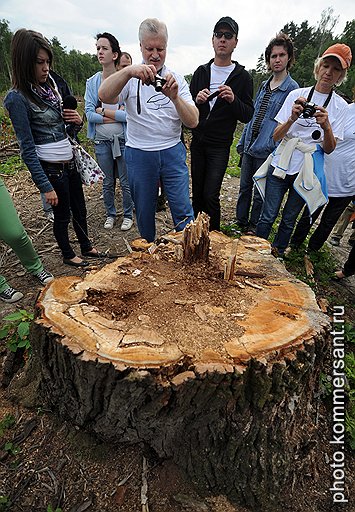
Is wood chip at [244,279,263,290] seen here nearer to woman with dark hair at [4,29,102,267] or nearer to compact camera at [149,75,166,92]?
compact camera at [149,75,166,92]

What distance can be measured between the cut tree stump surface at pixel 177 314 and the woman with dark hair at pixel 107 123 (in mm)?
2497

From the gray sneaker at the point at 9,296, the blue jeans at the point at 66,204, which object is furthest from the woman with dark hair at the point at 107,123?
the gray sneaker at the point at 9,296

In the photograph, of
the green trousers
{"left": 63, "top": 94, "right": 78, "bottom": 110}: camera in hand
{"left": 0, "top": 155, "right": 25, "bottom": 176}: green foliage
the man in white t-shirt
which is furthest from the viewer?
{"left": 0, "top": 155, "right": 25, "bottom": 176}: green foliage

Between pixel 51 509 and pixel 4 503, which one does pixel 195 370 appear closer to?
pixel 51 509

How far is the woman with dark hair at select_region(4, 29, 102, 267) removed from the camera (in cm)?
245

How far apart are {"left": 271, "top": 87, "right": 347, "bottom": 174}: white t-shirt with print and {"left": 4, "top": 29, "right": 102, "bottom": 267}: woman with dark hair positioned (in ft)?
6.68

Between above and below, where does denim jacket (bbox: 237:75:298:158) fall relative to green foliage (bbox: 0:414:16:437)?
above

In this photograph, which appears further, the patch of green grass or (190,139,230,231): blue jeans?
the patch of green grass

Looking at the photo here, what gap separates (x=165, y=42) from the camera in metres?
2.44

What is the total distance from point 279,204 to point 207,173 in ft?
2.89

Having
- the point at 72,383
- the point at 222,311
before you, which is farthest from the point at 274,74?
the point at 72,383

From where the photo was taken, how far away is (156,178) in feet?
9.21

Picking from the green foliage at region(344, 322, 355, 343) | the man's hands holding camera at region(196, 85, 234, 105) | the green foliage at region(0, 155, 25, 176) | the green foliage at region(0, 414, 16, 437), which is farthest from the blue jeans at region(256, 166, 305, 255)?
the green foliage at region(0, 155, 25, 176)

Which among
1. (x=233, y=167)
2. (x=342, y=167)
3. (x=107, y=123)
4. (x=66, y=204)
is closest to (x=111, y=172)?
(x=107, y=123)
